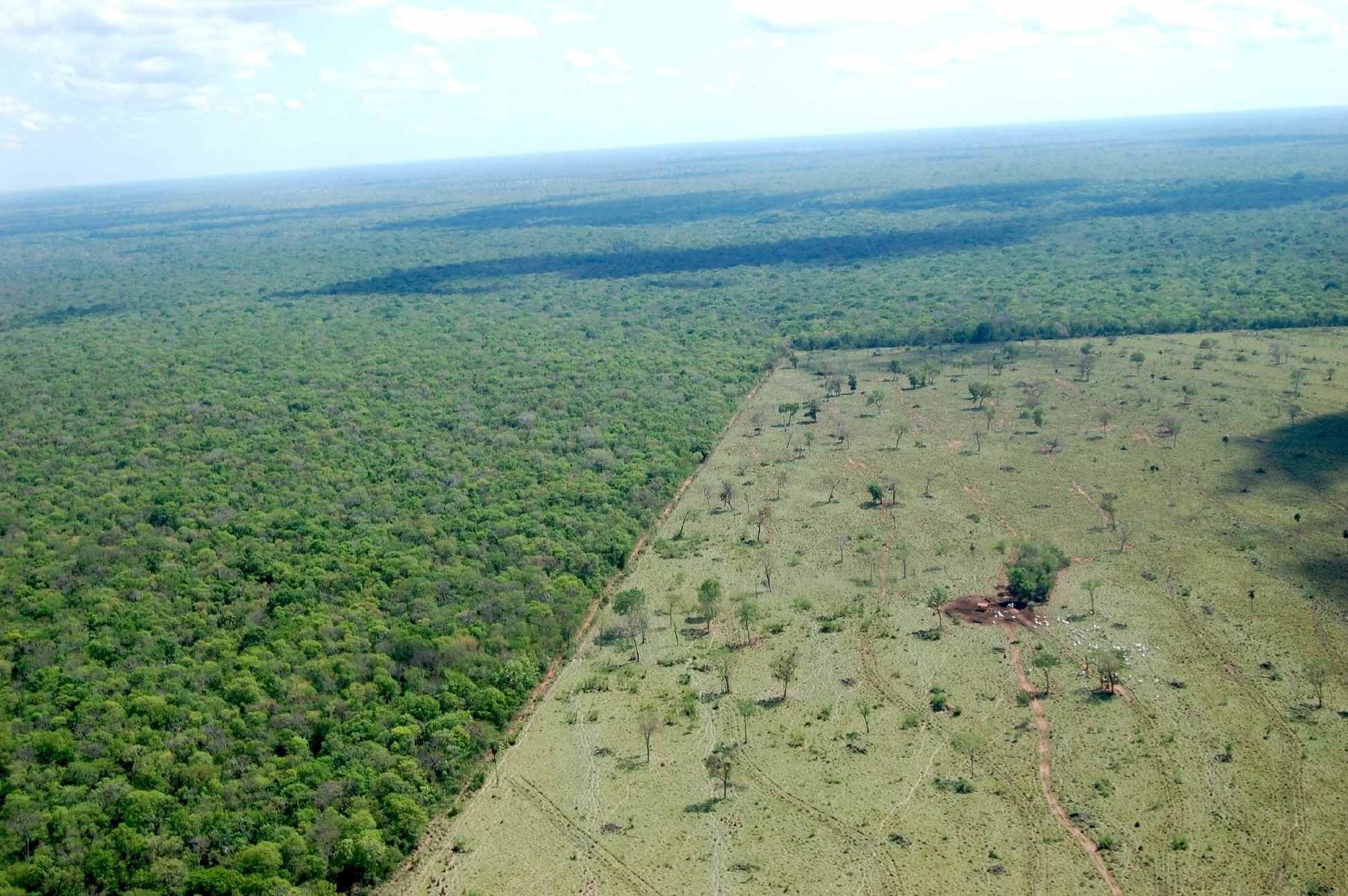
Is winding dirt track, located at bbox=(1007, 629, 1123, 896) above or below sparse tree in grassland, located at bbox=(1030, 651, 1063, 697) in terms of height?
below

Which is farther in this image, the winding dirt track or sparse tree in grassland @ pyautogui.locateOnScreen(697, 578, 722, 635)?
sparse tree in grassland @ pyautogui.locateOnScreen(697, 578, 722, 635)

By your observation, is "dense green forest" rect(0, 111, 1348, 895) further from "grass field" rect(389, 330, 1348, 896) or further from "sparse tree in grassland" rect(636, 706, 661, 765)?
"sparse tree in grassland" rect(636, 706, 661, 765)

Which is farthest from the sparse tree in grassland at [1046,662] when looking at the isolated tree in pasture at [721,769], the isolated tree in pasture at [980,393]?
the isolated tree in pasture at [980,393]

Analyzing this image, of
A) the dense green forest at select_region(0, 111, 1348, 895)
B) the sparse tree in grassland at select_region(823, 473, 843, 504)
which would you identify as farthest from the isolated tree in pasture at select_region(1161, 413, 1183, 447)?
the dense green forest at select_region(0, 111, 1348, 895)

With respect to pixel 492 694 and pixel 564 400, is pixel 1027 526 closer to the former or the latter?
pixel 492 694

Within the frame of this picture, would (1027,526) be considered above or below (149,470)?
below

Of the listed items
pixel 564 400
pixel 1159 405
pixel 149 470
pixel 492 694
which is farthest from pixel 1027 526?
pixel 149 470
